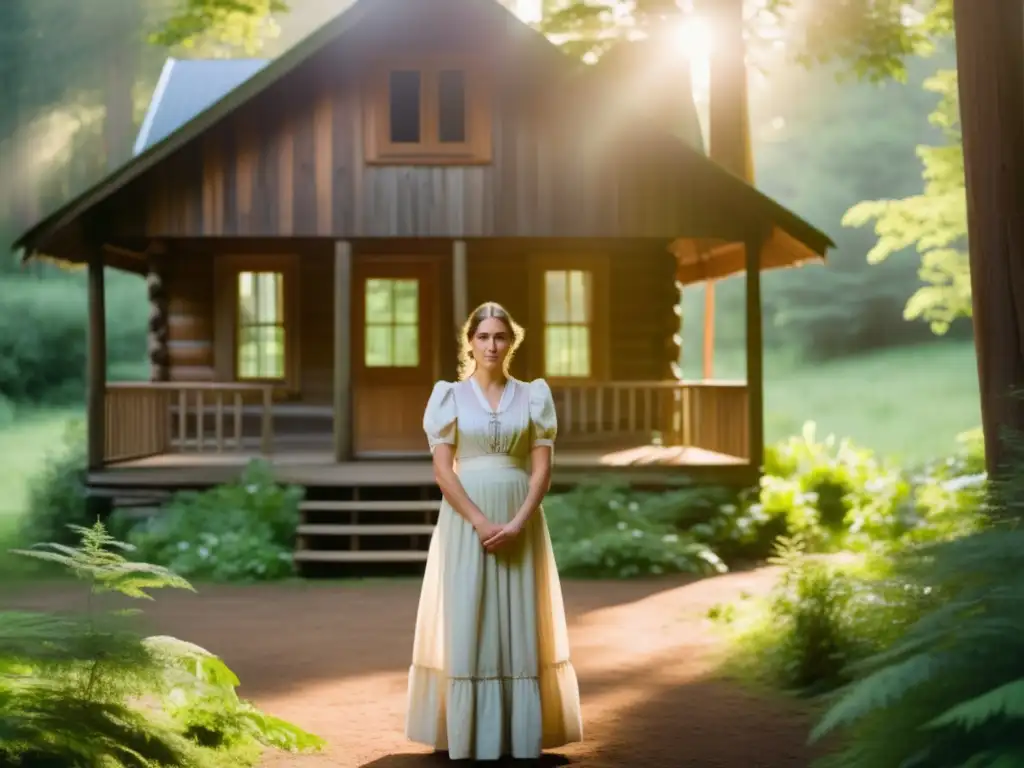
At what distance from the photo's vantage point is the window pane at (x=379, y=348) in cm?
1748

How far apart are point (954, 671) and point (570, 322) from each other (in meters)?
13.8

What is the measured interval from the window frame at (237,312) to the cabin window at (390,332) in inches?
39.0

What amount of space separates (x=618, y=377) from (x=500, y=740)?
1240cm

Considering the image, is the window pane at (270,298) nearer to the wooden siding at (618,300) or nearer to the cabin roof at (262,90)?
the wooden siding at (618,300)

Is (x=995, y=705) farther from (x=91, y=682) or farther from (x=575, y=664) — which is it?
(x=575, y=664)

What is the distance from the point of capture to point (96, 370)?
14.7m

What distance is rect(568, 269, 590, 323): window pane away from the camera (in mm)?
17788

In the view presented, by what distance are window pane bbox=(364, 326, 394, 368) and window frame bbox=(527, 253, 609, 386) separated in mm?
1909

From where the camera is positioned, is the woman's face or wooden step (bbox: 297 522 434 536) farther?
wooden step (bbox: 297 522 434 536)

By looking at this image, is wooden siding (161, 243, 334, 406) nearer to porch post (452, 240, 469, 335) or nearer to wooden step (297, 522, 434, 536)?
porch post (452, 240, 469, 335)

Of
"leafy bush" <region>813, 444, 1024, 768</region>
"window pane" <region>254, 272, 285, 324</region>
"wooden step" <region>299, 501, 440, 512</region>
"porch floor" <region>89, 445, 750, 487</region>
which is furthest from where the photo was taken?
"window pane" <region>254, 272, 285, 324</region>

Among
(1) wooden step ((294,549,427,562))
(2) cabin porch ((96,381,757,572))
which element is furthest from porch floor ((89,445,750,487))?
(1) wooden step ((294,549,427,562))

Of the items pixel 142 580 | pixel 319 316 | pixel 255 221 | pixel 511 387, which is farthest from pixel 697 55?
pixel 142 580

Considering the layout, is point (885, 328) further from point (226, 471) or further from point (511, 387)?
point (511, 387)
